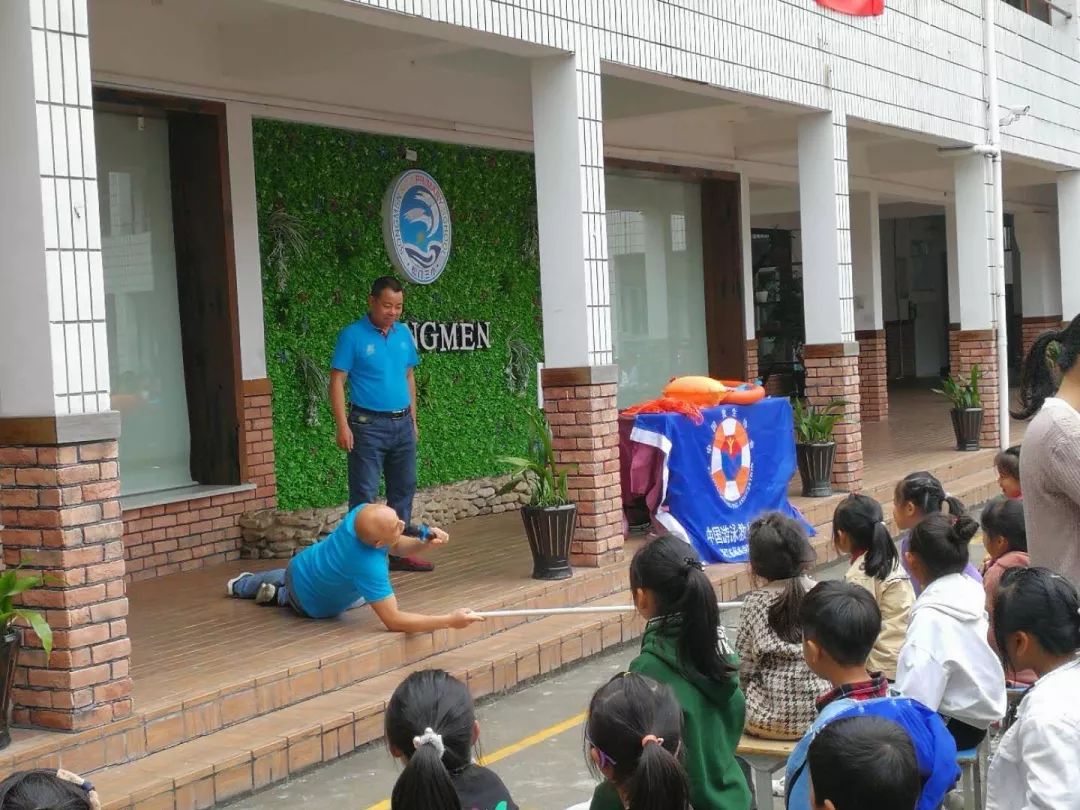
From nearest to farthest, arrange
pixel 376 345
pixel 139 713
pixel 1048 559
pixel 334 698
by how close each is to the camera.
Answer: pixel 1048 559, pixel 139 713, pixel 334 698, pixel 376 345

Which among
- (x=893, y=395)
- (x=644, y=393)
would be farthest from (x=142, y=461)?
(x=893, y=395)

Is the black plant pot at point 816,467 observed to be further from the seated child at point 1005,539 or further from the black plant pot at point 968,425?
the seated child at point 1005,539

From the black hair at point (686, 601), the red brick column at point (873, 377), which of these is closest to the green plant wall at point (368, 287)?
the black hair at point (686, 601)

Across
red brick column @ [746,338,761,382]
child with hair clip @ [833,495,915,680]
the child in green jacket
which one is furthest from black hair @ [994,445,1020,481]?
red brick column @ [746,338,761,382]

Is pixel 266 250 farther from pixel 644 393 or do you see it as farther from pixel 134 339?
pixel 644 393

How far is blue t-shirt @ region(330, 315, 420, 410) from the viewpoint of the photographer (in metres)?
8.15

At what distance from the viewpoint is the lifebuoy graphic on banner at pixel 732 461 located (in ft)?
30.1

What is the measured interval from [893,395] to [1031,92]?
9.03 metres

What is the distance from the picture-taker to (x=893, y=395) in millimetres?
24219

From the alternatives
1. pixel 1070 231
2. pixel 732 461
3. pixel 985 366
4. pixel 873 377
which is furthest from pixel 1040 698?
pixel 873 377

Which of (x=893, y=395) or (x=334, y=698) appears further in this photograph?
(x=893, y=395)

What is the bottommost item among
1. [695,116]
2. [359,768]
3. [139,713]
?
[359,768]

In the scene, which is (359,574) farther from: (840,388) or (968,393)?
(968,393)

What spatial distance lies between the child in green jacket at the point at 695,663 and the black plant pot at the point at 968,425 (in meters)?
10.9
